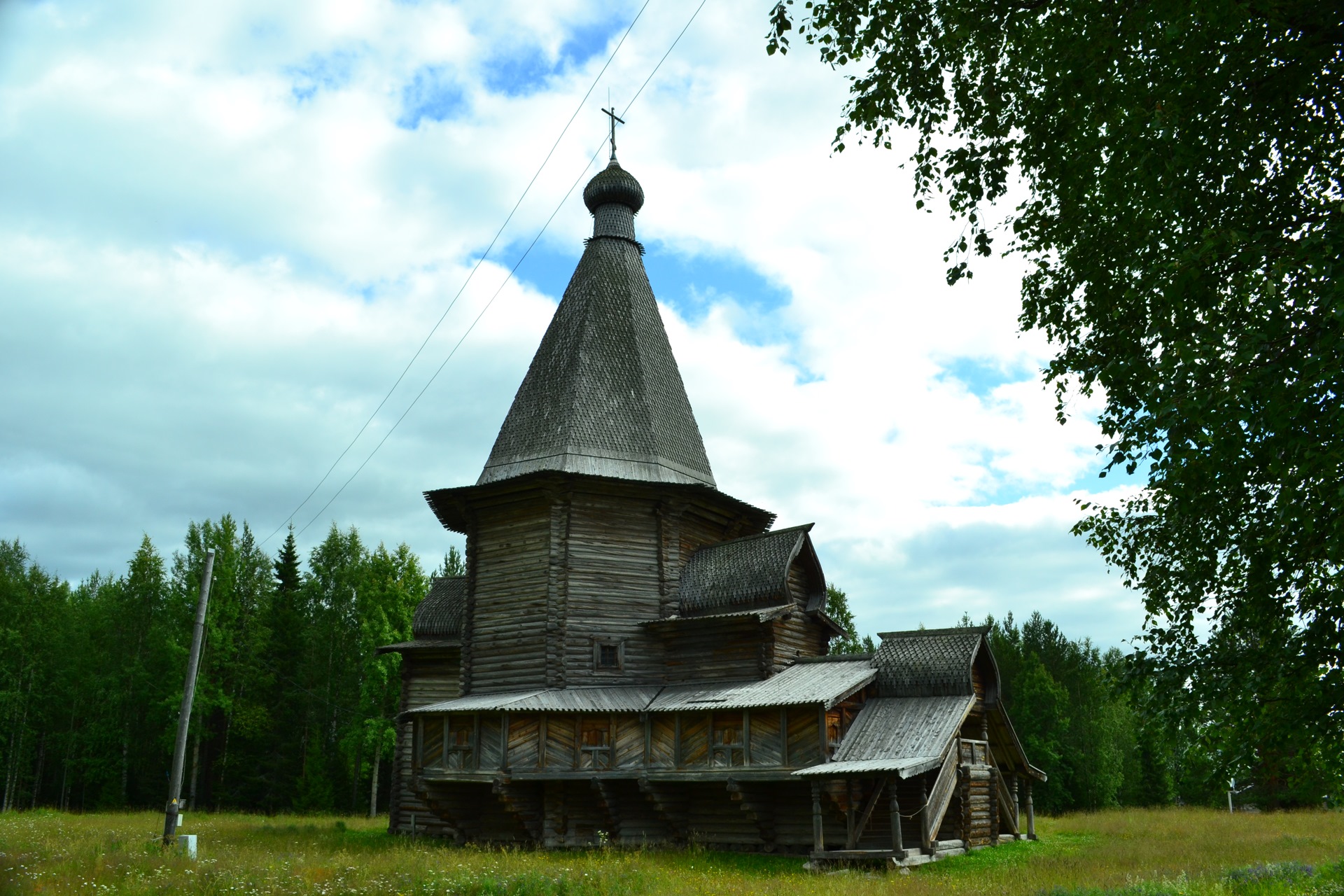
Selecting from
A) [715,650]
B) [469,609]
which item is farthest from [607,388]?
[715,650]

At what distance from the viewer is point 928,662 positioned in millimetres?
20250

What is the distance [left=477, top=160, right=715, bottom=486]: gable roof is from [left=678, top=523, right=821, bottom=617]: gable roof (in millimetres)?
2341

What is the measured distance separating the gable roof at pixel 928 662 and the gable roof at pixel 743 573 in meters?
2.57

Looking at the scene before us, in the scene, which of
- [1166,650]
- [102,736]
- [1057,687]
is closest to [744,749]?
[1166,650]

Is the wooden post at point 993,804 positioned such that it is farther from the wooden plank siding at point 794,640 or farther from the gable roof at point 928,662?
the wooden plank siding at point 794,640

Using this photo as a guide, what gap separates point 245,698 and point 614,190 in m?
27.1

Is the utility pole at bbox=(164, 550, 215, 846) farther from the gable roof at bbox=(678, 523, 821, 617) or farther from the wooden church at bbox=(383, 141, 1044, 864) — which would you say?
the gable roof at bbox=(678, 523, 821, 617)

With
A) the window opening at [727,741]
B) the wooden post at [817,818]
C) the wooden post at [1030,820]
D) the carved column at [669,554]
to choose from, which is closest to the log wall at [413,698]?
the carved column at [669,554]

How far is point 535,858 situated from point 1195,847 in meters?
13.9

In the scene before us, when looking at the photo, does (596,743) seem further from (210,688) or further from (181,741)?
(210,688)

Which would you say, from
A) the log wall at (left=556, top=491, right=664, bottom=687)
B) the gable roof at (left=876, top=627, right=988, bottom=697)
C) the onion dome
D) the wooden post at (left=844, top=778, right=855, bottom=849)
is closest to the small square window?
the log wall at (left=556, top=491, right=664, bottom=687)

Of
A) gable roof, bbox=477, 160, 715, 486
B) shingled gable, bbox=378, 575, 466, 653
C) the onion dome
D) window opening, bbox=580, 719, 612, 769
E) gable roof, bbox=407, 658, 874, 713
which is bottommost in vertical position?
window opening, bbox=580, 719, 612, 769

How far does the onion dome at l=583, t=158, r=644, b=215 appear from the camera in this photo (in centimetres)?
2798

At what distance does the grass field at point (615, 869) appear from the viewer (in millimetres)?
12477
